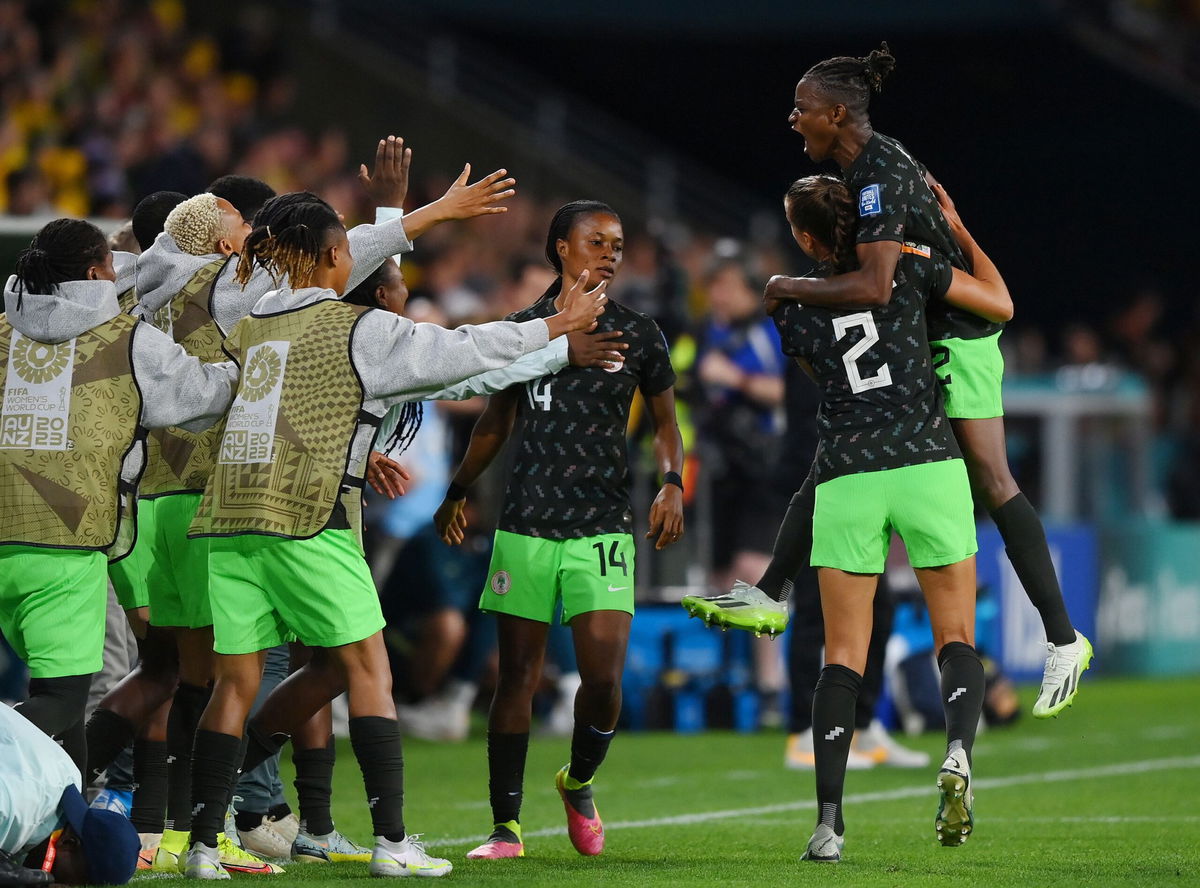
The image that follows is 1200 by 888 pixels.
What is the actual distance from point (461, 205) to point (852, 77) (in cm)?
126

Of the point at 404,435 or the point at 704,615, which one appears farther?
the point at 404,435

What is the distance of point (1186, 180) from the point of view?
23.8 m

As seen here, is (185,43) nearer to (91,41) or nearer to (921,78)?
(91,41)

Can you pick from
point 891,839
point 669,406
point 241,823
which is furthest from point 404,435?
point 891,839

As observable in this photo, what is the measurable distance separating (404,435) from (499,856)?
1450 millimetres

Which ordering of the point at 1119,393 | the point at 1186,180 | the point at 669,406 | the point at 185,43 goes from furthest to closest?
the point at 1186,180
the point at 185,43
the point at 1119,393
the point at 669,406

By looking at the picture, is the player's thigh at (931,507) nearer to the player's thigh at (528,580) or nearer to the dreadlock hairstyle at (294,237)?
the player's thigh at (528,580)

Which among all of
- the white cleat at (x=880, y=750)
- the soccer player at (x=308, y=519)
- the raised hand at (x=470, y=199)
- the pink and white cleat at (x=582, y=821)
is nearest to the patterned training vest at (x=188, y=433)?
the soccer player at (x=308, y=519)

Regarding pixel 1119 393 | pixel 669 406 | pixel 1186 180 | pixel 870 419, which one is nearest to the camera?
pixel 870 419

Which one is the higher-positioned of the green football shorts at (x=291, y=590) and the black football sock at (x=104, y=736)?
the green football shorts at (x=291, y=590)

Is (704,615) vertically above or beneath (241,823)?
above

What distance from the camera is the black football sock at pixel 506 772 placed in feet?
20.2

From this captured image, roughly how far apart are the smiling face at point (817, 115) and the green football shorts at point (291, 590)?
6.14ft

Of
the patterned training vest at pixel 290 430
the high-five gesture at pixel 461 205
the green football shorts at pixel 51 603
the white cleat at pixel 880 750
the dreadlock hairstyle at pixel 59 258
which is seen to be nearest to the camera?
the patterned training vest at pixel 290 430
